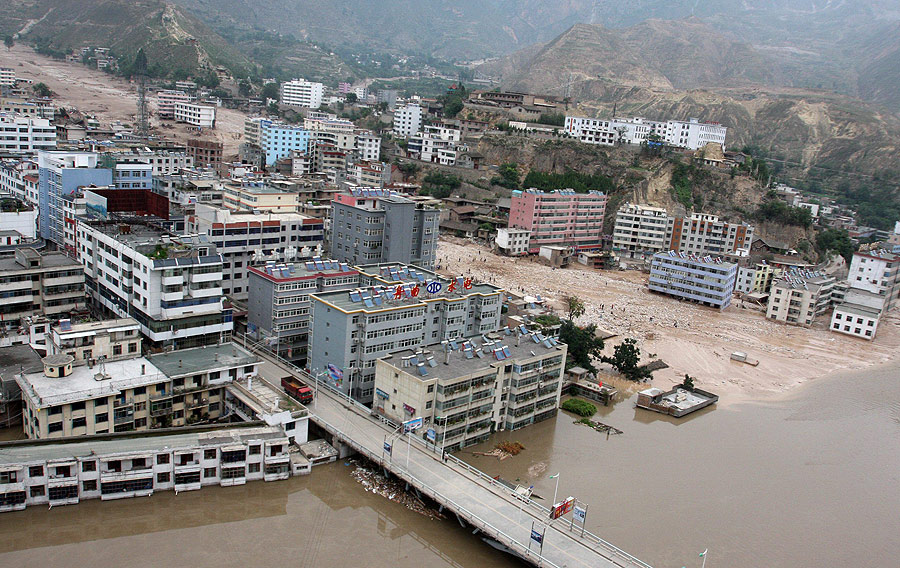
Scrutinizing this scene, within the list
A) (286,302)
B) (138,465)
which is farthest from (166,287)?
(138,465)

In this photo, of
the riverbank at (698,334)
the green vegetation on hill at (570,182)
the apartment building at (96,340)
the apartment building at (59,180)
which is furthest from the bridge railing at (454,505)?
the green vegetation on hill at (570,182)

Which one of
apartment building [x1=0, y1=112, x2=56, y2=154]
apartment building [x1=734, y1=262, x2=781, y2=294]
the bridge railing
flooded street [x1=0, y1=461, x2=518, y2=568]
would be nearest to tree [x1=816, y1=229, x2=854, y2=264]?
apartment building [x1=734, y1=262, x2=781, y2=294]

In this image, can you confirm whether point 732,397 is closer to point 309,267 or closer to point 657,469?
point 657,469

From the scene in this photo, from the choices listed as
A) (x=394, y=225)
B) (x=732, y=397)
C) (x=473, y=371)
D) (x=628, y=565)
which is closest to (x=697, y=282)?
(x=732, y=397)

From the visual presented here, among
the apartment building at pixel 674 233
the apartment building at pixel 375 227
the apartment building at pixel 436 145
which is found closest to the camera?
the apartment building at pixel 375 227

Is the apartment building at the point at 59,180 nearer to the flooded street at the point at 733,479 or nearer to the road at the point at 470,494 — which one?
the road at the point at 470,494

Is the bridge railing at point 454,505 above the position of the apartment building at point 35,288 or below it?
below
